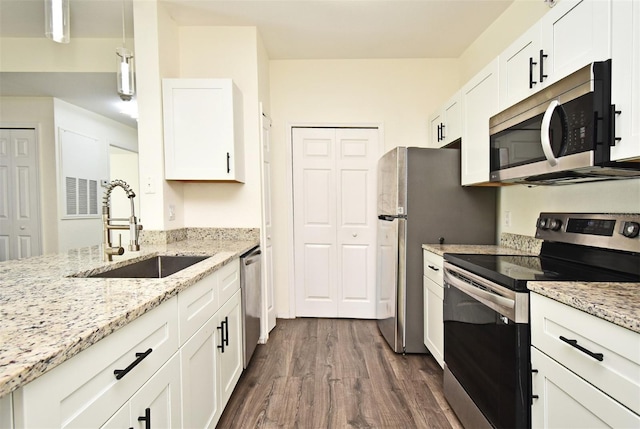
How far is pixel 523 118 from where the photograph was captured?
1.62m

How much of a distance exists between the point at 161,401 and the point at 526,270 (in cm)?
156

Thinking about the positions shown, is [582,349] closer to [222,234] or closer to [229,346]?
[229,346]

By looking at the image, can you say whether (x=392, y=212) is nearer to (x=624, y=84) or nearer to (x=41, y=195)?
(x=624, y=84)

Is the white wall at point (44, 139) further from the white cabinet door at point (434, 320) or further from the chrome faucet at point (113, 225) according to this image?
the white cabinet door at point (434, 320)

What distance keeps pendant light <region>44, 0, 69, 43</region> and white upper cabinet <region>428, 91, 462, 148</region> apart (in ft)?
8.08

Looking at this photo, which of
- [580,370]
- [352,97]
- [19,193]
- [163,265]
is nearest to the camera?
[580,370]

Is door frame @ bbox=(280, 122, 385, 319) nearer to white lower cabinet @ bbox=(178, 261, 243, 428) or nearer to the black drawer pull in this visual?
white lower cabinet @ bbox=(178, 261, 243, 428)

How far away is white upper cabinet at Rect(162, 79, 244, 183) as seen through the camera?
2.38 meters

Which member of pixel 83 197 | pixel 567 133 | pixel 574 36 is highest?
pixel 574 36

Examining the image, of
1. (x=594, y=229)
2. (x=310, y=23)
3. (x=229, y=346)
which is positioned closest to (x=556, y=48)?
(x=594, y=229)

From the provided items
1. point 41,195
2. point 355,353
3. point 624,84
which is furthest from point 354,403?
point 41,195

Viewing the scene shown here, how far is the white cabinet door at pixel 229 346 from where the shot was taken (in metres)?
1.70

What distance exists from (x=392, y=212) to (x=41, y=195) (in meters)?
4.05

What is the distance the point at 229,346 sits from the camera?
6.08 feet
